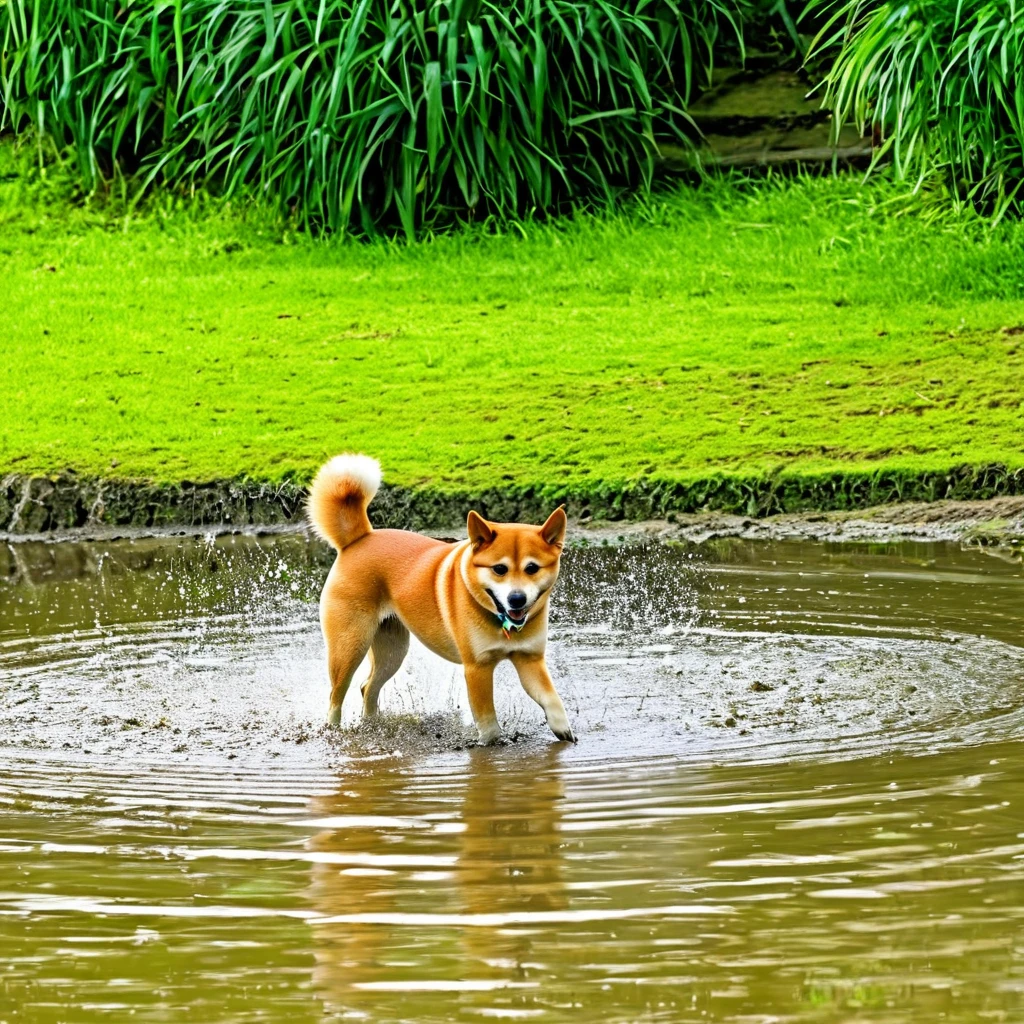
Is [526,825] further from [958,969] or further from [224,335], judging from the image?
[224,335]

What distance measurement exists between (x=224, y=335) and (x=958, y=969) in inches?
359

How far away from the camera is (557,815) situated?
4410 mm

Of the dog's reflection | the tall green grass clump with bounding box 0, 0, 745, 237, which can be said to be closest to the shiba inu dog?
the dog's reflection

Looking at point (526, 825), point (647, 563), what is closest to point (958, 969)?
point (526, 825)

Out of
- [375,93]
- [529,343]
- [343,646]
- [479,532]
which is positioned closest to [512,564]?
[479,532]

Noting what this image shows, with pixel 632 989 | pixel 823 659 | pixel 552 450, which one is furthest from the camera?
pixel 552 450

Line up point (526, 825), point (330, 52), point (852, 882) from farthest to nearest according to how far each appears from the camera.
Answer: point (330, 52) < point (526, 825) < point (852, 882)

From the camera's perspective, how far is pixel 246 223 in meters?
13.6

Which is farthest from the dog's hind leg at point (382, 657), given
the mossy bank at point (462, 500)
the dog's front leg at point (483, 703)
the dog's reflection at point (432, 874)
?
the mossy bank at point (462, 500)

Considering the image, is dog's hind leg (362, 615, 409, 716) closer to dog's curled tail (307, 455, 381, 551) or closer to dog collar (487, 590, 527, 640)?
dog's curled tail (307, 455, 381, 551)

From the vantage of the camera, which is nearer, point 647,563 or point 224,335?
point 647,563

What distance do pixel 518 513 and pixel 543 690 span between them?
138 inches

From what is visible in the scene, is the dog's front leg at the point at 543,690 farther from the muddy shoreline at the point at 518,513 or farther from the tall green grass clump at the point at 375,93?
the tall green grass clump at the point at 375,93

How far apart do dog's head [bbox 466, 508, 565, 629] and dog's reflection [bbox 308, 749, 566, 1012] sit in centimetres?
51
